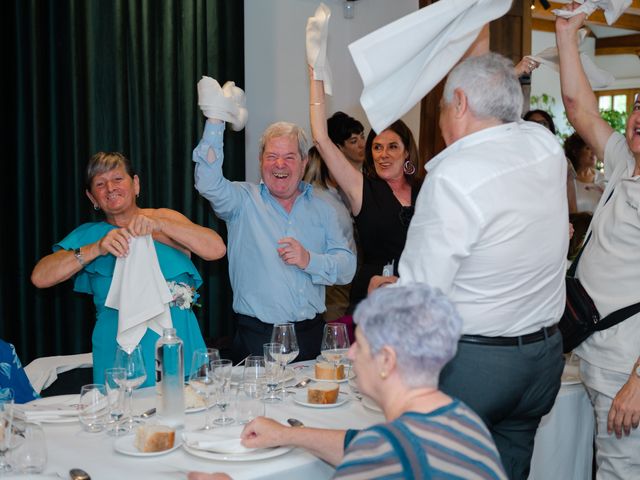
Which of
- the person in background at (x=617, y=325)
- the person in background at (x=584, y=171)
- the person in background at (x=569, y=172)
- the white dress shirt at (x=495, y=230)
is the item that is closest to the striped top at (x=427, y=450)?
the white dress shirt at (x=495, y=230)

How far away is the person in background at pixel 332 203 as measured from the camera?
12.7 feet

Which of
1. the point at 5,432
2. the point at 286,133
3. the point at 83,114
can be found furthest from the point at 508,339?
the point at 83,114

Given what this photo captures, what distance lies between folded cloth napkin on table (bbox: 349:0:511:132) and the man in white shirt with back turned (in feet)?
0.54

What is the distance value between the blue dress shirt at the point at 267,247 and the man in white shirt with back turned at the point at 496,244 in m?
1.07

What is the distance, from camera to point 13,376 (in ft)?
8.63

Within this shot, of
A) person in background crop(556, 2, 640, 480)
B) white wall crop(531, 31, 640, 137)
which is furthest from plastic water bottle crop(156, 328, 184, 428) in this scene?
white wall crop(531, 31, 640, 137)

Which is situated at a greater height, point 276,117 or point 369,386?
point 276,117

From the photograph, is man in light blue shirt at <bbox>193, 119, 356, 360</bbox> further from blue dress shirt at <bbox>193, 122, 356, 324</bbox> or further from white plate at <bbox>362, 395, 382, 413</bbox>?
white plate at <bbox>362, 395, 382, 413</bbox>

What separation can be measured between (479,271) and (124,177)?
61.9 inches

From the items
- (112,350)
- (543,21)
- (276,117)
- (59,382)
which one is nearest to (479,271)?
(112,350)

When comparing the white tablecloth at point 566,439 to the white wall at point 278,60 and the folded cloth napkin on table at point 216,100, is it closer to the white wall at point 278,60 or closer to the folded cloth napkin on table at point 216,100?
the folded cloth napkin on table at point 216,100

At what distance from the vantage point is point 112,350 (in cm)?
283

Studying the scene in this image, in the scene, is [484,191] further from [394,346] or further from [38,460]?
→ [38,460]

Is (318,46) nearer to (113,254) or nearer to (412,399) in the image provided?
(113,254)
